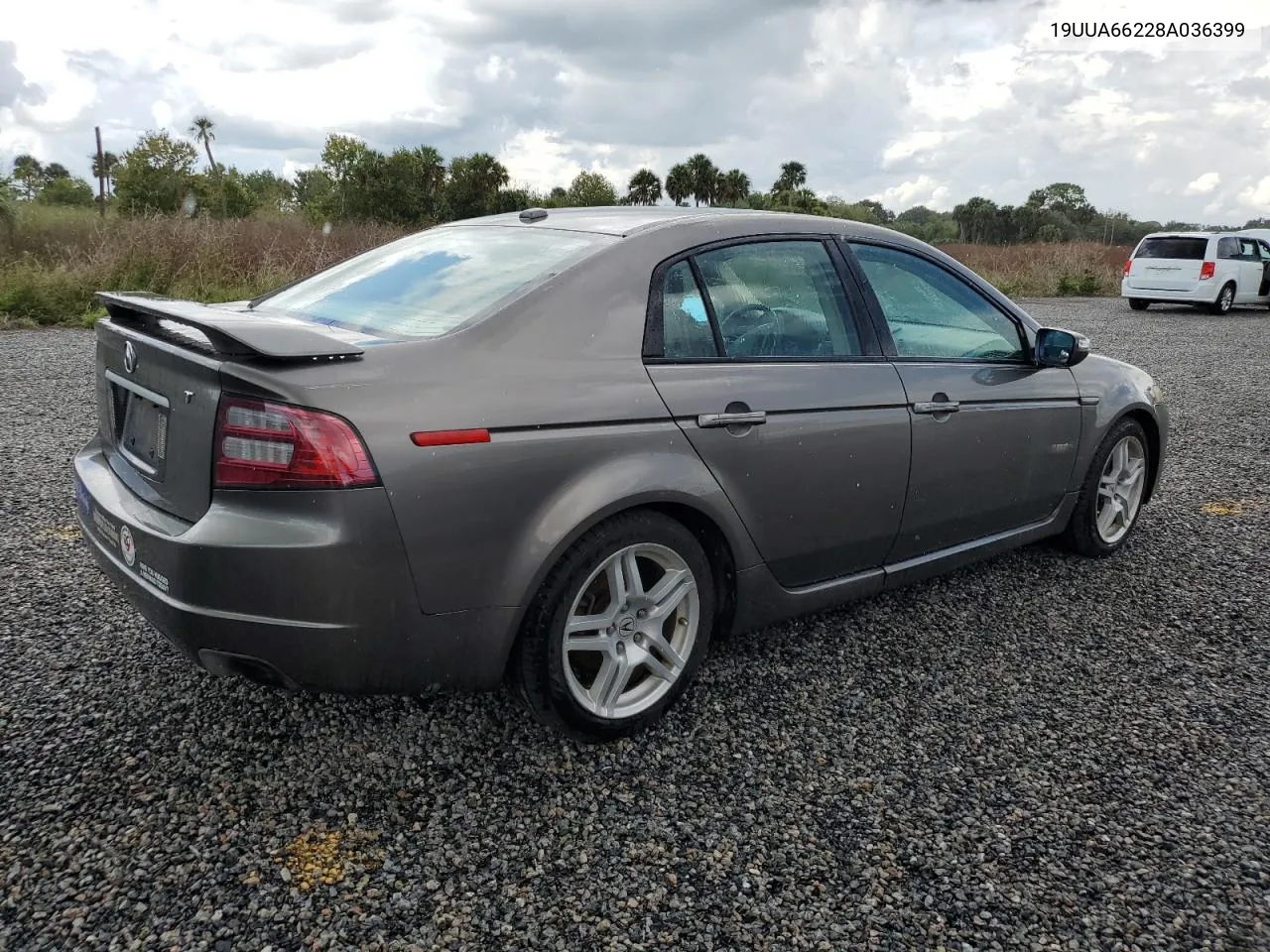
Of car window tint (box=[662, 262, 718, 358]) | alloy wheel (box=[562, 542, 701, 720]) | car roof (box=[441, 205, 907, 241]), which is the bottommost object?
alloy wheel (box=[562, 542, 701, 720])

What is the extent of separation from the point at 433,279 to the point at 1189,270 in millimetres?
19836

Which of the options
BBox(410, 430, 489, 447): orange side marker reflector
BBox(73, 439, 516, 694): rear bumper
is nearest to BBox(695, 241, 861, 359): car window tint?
BBox(410, 430, 489, 447): orange side marker reflector

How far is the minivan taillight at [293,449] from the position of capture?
219 centimetres

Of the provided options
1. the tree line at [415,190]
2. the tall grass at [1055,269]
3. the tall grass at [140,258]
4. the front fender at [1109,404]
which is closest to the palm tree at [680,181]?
the tree line at [415,190]

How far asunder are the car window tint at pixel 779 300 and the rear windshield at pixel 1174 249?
18549 mm

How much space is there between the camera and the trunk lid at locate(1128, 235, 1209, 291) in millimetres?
18750

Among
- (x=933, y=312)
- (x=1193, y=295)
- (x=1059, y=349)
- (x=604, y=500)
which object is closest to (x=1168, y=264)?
(x=1193, y=295)

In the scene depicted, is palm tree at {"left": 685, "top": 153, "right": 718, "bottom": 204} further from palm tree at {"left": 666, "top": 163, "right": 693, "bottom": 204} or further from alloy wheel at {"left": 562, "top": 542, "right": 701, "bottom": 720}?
alloy wheel at {"left": 562, "top": 542, "right": 701, "bottom": 720}

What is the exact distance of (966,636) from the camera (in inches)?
142

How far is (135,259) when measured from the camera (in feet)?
44.3

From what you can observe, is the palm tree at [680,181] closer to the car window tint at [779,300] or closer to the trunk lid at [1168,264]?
the trunk lid at [1168,264]

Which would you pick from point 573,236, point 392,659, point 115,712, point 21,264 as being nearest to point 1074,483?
point 573,236

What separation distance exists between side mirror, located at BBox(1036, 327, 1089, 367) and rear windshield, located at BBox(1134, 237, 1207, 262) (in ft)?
57.5

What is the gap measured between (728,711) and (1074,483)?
2141 millimetres
